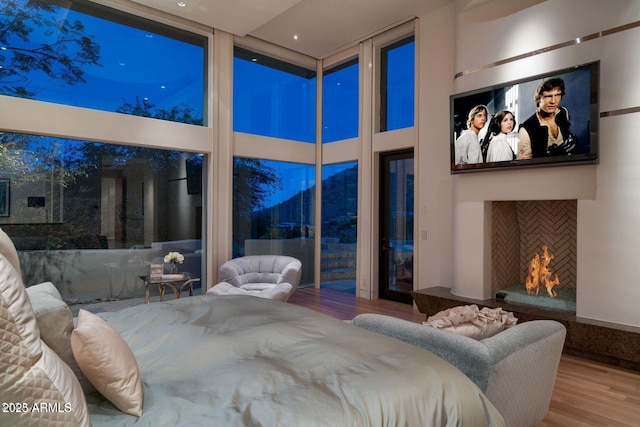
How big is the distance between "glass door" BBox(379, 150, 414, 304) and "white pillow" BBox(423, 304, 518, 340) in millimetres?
3718

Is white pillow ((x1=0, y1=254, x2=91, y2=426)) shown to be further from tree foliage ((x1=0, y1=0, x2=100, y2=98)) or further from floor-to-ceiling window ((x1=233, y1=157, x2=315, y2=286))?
floor-to-ceiling window ((x1=233, y1=157, x2=315, y2=286))

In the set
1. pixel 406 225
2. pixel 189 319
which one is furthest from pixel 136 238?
pixel 406 225

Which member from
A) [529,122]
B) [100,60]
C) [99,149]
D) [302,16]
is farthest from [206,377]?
[302,16]

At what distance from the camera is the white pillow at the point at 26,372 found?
987mm

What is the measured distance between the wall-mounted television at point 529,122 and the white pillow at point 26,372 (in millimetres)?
4312

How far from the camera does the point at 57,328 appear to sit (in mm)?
1446

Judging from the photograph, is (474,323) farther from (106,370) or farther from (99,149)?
(99,149)

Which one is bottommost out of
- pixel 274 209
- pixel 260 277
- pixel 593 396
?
pixel 593 396

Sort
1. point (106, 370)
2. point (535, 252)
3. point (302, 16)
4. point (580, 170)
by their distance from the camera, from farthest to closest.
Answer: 1. point (302, 16)
2. point (535, 252)
3. point (580, 170)
4. point (106, 370)

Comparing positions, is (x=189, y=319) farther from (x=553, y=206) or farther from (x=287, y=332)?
(x=553, y=206)

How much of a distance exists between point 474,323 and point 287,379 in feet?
4.10

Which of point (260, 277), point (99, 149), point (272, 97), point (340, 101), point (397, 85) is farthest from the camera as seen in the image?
point (340, 101)

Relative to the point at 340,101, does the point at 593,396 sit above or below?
below

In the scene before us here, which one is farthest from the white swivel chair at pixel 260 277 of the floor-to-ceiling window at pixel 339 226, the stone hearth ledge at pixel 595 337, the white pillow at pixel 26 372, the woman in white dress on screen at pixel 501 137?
the white pillow at pixel 26 372
